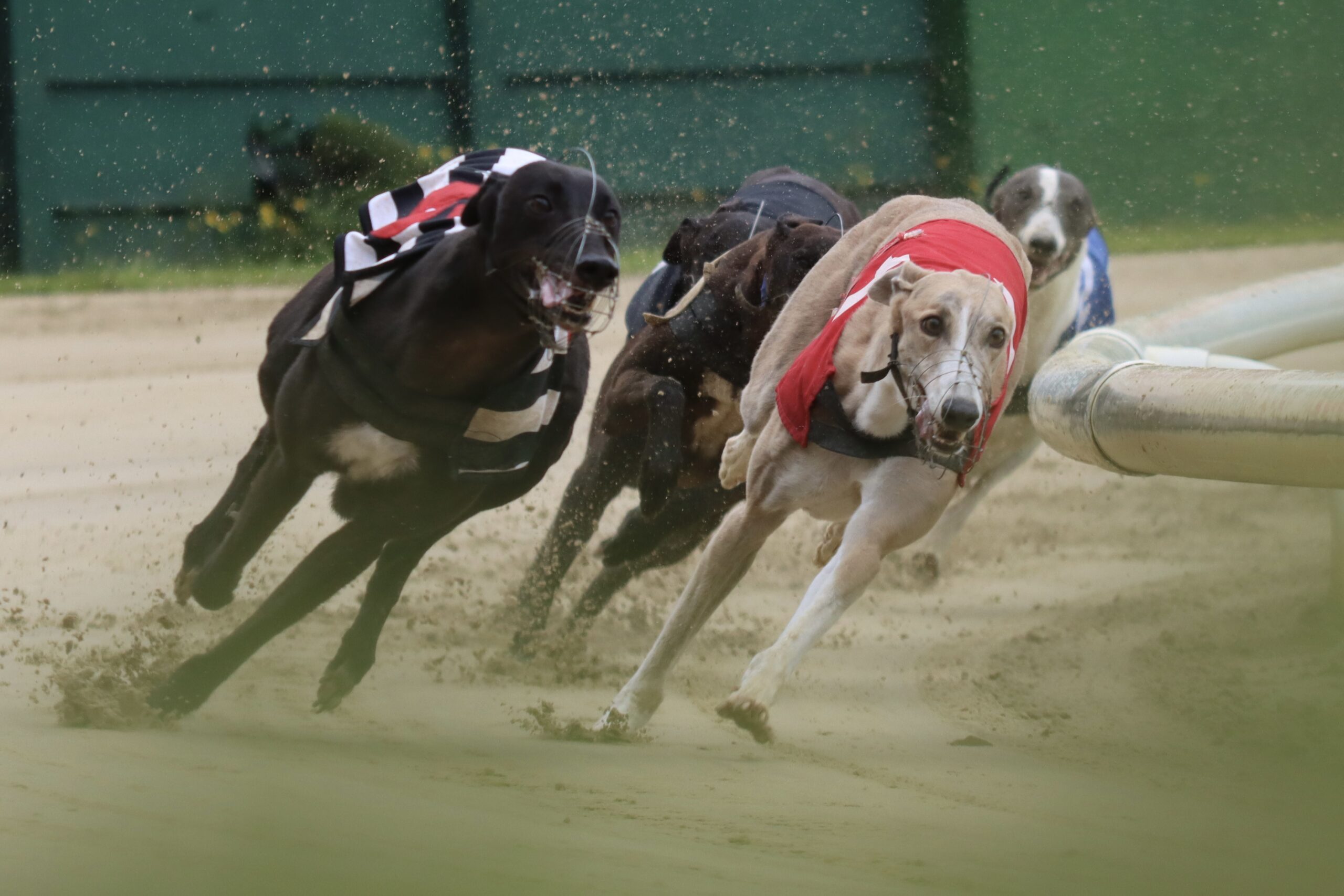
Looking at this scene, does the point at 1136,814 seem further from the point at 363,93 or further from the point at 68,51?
the point at 68,51

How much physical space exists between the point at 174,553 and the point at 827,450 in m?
2.19

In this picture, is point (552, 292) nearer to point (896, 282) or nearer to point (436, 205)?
point (896, 282)

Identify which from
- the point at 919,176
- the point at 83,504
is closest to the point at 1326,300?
the point at 83,504

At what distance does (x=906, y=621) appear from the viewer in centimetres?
398

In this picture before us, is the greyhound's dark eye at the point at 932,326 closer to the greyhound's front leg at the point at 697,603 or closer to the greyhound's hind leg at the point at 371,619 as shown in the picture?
the greyhound's front leg at the point at 697,603

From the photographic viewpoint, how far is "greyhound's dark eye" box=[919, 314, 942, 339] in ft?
7.25

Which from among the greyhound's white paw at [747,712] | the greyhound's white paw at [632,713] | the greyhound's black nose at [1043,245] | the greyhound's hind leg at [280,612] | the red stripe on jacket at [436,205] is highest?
the red stripe on jacket at [436,205]

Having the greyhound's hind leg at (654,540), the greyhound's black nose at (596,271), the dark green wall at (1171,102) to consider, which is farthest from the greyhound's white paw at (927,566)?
the dark green wall at (1171,102)

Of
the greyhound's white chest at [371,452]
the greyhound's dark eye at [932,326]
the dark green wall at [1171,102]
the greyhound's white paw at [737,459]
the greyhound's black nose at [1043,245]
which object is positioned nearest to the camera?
the greyhound's dark eye at [932,326]

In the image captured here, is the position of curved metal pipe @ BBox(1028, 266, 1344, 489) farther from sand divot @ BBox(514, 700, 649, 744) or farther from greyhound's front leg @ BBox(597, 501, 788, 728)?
sand divot @ BBox(514, 700, 649, 744)

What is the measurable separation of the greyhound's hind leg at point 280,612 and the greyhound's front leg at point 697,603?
54cm

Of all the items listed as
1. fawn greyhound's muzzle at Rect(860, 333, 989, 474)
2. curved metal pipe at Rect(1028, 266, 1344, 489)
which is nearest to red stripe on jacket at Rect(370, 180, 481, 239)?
fawn greyhound's muzzle at Rect(860, 333, 989, 474)

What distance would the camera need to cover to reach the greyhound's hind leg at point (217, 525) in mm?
3098

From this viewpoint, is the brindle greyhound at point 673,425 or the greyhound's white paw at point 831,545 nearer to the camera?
the greyhound's white paw at point 831,545
